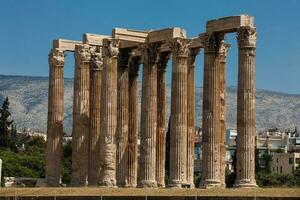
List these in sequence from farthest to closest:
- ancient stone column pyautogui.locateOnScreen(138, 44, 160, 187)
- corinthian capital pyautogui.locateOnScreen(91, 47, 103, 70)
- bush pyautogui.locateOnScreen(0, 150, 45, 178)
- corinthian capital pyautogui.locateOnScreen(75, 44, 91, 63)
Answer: bush pyautogui.locateOnScreen(0, 150, 45, 178)
corinthian capital pyautogui.locateOnScreen(91, 47, 103, 70)
corinthian capital pyautogui.locateOnScreen(75, 44, 91, 63)
ancient stone column pyautogui.locateOnScreen(138, 44, 160, 187)

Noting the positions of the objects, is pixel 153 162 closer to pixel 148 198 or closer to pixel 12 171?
pixel 148 198

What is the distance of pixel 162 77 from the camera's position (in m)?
104

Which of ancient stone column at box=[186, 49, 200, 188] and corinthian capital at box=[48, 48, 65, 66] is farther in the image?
corinthian capital at box=[48, 48, 65, 66]

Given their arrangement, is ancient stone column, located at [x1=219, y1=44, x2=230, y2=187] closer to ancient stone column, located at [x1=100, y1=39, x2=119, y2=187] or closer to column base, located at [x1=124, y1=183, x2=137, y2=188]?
ancient stone column, located at [x1=100, y1=39, x2=119, y2=187]

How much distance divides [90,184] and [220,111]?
631 inches

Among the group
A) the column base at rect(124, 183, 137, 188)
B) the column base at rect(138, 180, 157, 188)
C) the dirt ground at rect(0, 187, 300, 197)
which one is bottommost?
the dirt ground at rect(0, 187, 300, 197)

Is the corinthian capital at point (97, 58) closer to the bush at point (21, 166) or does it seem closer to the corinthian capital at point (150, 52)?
the corinthian capital at point (150, 52)

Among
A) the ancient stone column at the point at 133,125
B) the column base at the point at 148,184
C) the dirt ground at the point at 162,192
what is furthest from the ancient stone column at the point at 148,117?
the dirt ground at the point at 162,192

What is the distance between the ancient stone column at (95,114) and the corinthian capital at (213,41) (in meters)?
15.1

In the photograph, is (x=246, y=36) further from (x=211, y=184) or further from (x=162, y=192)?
(x=162, y=192)

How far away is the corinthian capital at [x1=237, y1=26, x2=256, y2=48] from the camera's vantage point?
89.1 m

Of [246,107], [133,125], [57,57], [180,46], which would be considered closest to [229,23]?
[180,46]

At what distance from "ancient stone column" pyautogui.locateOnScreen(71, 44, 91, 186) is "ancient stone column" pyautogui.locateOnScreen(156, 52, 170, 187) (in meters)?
7.15

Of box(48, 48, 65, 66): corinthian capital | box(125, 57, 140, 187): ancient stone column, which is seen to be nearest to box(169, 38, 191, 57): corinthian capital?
box(125, 57, 140, 187): ancient stone column
